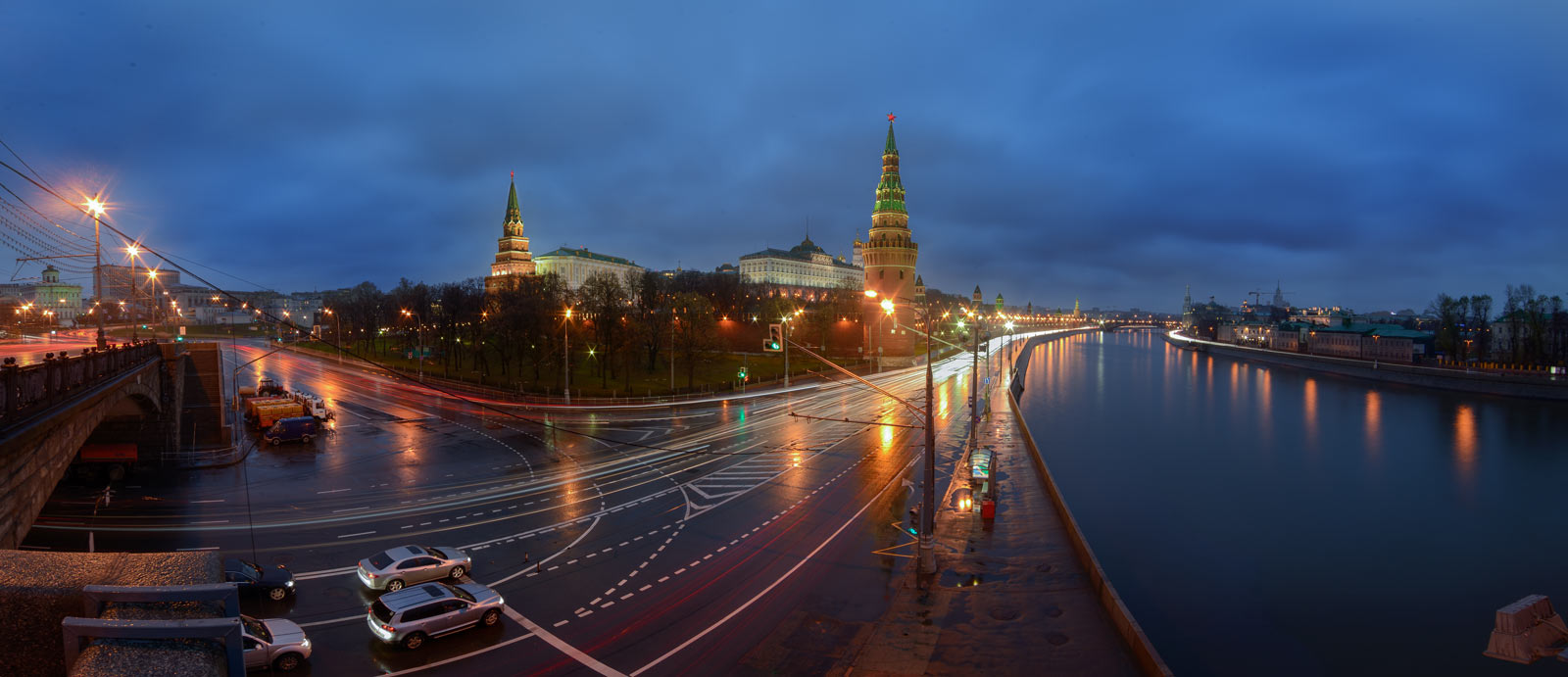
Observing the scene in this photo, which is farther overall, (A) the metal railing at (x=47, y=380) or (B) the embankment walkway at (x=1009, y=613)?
(B) the embankment walkway at (x=1009, y=613)

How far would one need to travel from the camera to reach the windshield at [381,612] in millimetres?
14414

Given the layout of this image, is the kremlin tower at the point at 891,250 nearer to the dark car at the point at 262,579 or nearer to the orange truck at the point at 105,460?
the orange truck at the point at 105,460

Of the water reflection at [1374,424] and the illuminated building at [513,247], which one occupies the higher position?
the illuminated building at [513,247]

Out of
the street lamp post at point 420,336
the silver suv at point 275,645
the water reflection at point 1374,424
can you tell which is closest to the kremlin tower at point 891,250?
the water reflection at point 1374,424

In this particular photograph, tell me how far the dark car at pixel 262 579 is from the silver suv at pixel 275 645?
2.49 meters

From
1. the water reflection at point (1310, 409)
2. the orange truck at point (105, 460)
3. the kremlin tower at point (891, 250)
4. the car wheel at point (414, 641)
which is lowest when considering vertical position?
the water reflection at point (1310, 409)

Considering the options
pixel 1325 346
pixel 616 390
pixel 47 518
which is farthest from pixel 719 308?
pixel 1325 346

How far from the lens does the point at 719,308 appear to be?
10662 centimetres

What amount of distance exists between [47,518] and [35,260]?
336 inches

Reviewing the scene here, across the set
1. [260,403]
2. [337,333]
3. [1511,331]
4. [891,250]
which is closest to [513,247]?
[337,333]

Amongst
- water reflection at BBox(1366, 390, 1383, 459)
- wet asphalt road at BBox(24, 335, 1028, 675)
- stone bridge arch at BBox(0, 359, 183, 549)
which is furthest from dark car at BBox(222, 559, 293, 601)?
water reflection at BBox(1366, 390, 1383, 459)

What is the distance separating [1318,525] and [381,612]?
38412 mm

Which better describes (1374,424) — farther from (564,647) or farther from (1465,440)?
(564,647)

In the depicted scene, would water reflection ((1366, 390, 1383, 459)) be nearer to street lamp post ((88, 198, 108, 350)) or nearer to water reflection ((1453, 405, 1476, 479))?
water reflection ((1453, 405, 1476, 479))
